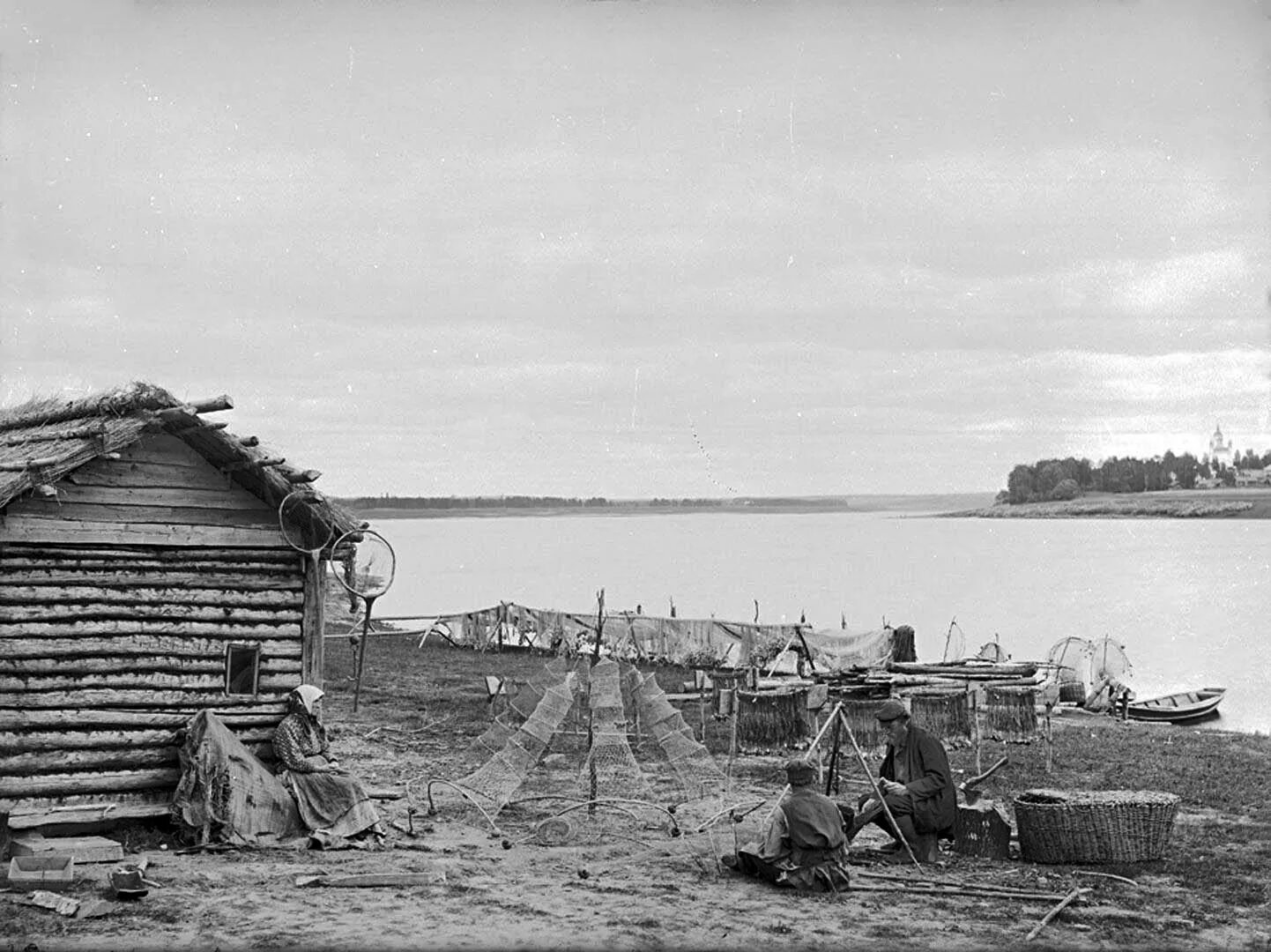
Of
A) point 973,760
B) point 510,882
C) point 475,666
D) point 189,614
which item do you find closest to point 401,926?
point 510,882

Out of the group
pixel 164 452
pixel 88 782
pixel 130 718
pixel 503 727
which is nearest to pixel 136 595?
pixel 130 718

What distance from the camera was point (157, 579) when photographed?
→ 13.6 m

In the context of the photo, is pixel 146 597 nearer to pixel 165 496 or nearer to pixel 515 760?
pixel 165 496

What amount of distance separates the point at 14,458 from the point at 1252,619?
229 feet

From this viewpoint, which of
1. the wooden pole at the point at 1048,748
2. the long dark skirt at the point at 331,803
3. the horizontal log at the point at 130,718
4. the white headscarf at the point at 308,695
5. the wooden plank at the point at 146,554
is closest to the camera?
the horizontal log at the point at 130,718

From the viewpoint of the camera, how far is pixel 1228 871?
40.7ft

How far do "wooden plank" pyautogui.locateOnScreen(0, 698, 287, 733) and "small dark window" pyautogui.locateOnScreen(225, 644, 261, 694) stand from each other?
0.69ft

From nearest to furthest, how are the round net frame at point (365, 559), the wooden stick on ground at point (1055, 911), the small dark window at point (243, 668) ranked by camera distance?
the wooden stick on ground at point (1055, 911)
the small dark window at point (243, 668)
the round net frame at point (365, 559)

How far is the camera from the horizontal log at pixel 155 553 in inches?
507

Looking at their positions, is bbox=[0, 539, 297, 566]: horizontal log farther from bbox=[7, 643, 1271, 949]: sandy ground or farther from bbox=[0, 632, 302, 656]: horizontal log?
bbox=[7, 643, 1271, 949]: sandy ground

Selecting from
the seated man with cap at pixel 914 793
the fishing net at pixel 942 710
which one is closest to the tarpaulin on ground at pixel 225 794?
the seated man with cap at pixel 914 793

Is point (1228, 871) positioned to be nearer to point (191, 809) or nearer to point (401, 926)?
point (401, 926)

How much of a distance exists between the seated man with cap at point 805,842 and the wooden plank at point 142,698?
5221mm

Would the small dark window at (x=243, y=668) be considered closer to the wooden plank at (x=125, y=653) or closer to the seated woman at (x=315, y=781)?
the wooden plank at (x=125, y=653)
